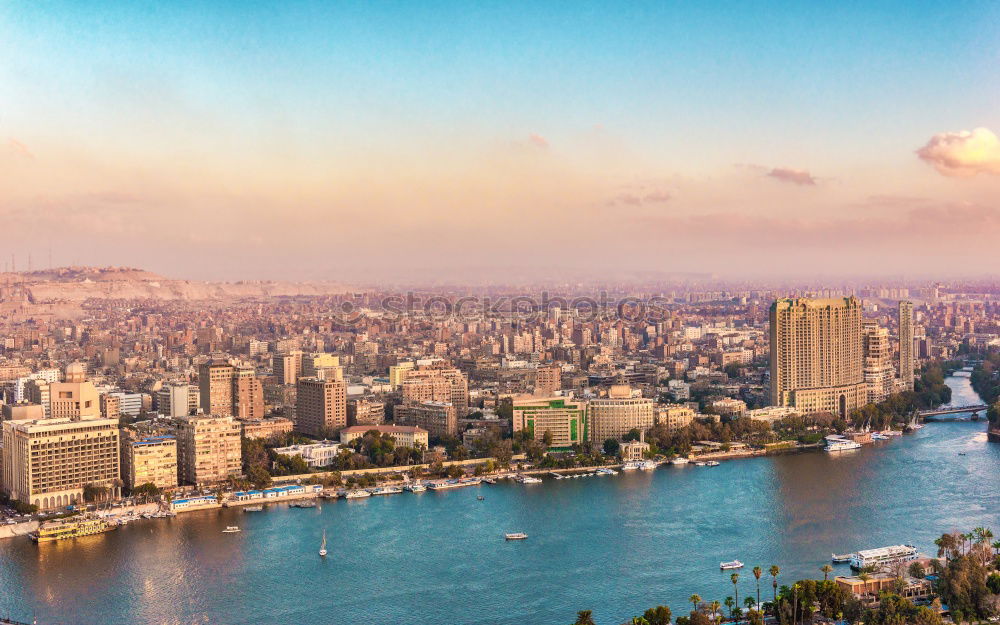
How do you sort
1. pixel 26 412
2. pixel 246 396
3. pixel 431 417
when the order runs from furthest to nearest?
pixel 246 396
pixel 431 417
pixel 26 412

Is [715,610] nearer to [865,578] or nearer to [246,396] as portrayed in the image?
[865,578]

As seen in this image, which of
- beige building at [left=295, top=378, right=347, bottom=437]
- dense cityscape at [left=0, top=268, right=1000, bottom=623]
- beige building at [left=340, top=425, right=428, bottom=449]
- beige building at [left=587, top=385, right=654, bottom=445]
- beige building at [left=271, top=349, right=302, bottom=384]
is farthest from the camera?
beige building at [left=271, top=349, right=302, bottom=384]

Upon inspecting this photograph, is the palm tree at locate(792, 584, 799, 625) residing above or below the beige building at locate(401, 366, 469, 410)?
below

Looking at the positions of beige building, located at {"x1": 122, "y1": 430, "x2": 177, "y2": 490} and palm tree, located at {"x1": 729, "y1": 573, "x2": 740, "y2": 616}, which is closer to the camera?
palm tree, located at {"x1": 729, "y1": 573, "x2": 740, "y2": 616}

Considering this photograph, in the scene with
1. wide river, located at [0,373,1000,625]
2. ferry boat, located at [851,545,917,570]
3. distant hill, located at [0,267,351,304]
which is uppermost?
distant hill, located at [0,267,351,304]

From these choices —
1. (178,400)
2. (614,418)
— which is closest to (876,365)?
(614,418)

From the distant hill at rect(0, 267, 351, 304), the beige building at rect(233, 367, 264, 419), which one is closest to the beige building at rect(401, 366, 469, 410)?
the beige building at rect(233, 367, 264, 419)

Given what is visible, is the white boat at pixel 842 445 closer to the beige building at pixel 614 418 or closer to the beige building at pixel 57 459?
the beige building at pixel 614 418

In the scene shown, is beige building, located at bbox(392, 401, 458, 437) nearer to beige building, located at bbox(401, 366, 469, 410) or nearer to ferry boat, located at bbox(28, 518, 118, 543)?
beige building, located at bbox(401, 366, 469, 410)

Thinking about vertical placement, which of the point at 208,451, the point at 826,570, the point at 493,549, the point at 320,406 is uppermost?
the point at 320,406
